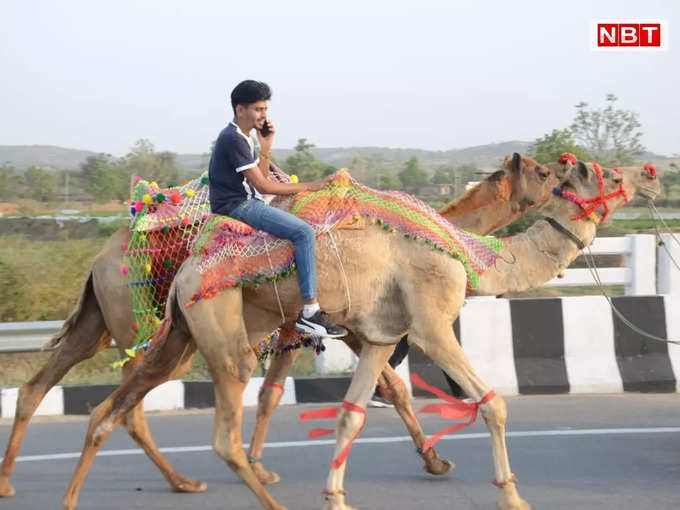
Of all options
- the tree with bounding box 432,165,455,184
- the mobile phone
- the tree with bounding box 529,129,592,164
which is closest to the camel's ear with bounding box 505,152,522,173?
the mobile phone

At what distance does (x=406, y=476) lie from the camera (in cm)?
680

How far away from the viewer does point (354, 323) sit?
238 inches

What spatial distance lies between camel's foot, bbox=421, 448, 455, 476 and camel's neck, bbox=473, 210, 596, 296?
1131 mm

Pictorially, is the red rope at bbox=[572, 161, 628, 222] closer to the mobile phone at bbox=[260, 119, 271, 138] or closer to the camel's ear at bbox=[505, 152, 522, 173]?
the camel's ear at bbox=[505, 152, 522, 173]

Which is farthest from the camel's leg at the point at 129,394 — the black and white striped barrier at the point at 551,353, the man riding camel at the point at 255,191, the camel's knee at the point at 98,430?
the black and white striped barrier at the point at 551,353

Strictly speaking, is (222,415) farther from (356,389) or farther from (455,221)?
(455,221)

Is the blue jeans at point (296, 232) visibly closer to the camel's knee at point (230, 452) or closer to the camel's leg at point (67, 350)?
the camel's knee at point (230, 452)

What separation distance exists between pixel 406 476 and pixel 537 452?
3.36 feet

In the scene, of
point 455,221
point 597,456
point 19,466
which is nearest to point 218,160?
point 455,221

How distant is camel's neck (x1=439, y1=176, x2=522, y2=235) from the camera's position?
702 cm

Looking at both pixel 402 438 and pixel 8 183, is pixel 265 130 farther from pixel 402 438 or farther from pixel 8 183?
pixel 8 183

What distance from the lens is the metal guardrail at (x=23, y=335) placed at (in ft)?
29.8

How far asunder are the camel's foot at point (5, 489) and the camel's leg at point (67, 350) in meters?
0.28

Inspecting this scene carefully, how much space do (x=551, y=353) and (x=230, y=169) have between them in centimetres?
433
